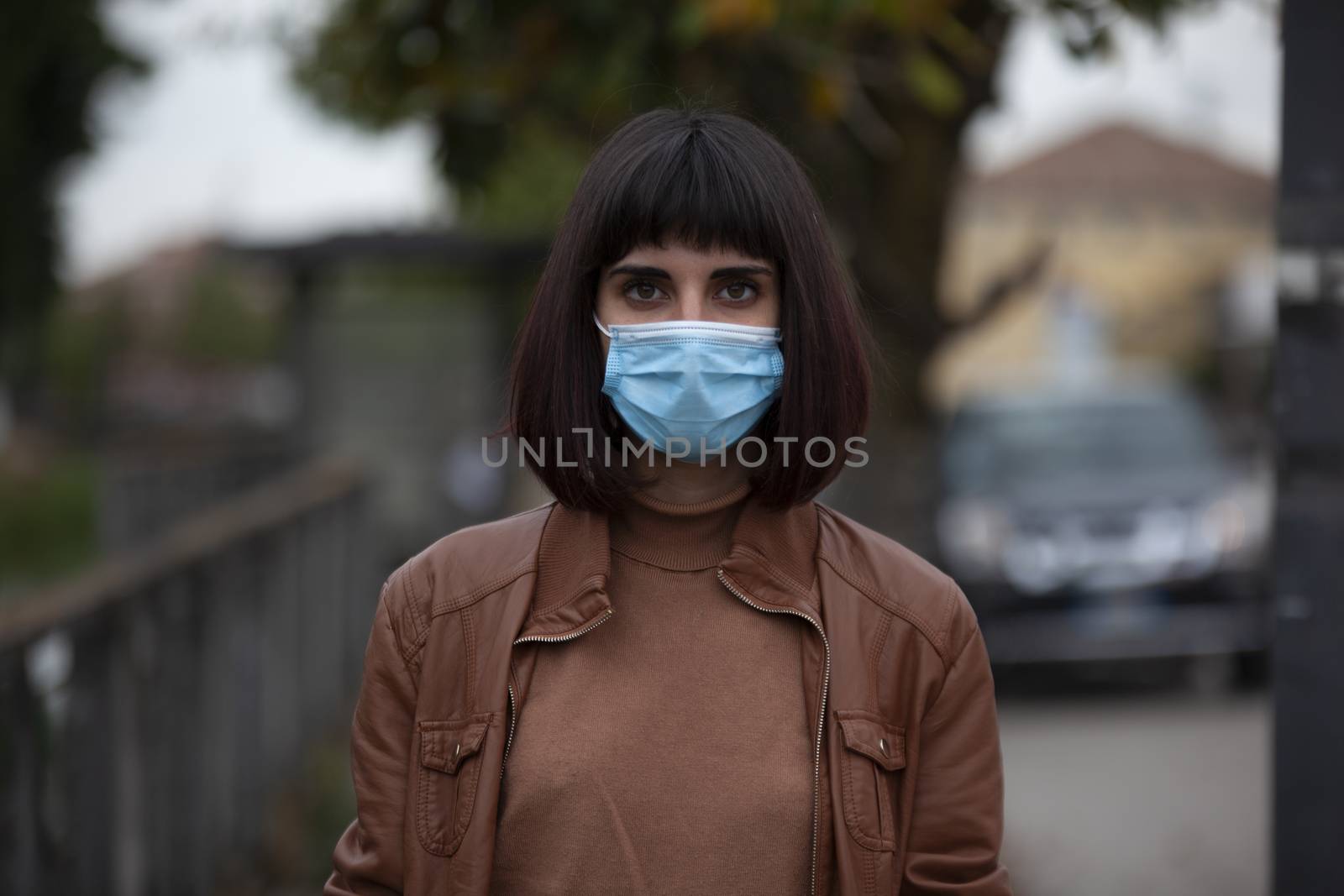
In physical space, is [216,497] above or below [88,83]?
below

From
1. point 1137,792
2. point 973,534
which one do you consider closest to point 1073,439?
point 973,534

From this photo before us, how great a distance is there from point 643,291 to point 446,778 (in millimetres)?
726

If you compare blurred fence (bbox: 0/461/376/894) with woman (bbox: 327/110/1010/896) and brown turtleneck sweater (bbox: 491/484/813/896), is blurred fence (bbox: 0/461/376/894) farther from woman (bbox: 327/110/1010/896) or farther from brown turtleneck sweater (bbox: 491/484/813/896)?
brown turtleneck sweater (bbox: 491/484/813/896)

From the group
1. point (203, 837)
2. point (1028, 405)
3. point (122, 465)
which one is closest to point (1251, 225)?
point (1028, 405)

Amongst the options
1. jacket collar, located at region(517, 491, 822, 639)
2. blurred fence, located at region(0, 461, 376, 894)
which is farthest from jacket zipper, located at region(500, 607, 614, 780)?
blurred fence, located at region(0, 461, 376, 894)

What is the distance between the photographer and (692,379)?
216cm

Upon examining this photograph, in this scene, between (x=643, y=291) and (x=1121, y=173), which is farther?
(x=1121, y=173)

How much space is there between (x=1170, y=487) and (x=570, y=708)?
7535 mm

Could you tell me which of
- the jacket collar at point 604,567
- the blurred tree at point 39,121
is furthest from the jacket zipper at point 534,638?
the blurred tree at point 39,121

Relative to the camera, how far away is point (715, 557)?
2.20 metres

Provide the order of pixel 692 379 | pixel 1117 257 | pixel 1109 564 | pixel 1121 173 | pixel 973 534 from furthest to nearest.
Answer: pixel 1121 173 → pixel 1117 257 → pixel 973 534 → pixel 1109 564 → pixel 692 379

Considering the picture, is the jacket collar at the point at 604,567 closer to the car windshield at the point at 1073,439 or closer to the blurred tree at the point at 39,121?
the car windshield at the point at 1073,439

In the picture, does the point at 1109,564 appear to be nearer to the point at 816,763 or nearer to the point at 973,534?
the point at 973,534

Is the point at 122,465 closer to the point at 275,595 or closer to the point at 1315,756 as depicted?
the point at 275,595
